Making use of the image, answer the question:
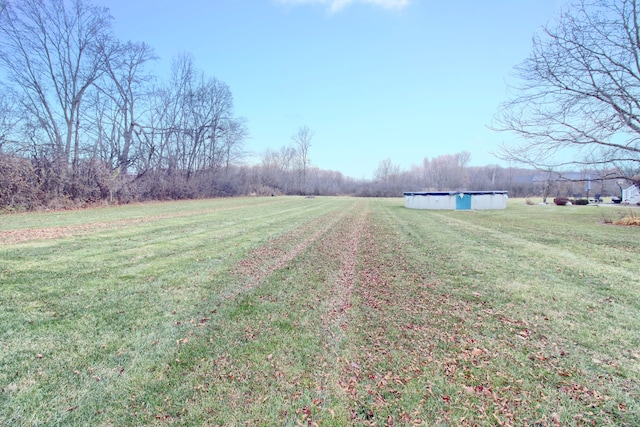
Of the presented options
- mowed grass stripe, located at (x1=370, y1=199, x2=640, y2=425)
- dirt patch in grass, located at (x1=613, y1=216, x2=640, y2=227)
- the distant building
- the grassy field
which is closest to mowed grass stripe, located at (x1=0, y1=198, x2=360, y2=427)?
the grassy field

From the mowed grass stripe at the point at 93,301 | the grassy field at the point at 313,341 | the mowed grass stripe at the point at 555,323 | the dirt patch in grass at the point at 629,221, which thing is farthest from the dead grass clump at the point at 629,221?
the mowed grass stripe at the point at 93,301

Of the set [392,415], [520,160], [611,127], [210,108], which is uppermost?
[210,108]

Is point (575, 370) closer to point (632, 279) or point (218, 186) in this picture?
point (632, 279)

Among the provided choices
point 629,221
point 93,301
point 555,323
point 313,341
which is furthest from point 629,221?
point 93,301

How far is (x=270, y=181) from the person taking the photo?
174 ft

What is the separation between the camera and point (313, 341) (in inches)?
113

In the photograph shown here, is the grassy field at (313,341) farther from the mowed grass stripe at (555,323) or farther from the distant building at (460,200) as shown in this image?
the distant building at (460,200)

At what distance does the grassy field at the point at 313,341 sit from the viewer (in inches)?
78.1

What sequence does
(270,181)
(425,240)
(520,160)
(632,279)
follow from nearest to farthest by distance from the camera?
(632,279) < (520,160) < (425,240) < (270,181)

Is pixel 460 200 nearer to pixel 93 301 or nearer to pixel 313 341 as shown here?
pixel 313 341

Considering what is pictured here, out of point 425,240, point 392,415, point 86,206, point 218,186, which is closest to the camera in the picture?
point 392,415

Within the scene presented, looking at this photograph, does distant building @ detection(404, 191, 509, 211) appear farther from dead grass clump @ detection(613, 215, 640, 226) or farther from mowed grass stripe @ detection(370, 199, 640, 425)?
mowed grass stripe @ detection(370, 199, 640, 425)

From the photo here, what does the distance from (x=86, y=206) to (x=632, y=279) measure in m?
22.1

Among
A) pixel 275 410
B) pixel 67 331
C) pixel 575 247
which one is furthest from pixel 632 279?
pixel 67 331
